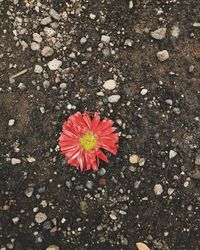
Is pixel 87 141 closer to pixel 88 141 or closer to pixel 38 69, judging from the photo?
pixel 88 141

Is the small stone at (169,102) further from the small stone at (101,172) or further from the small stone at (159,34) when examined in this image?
the small stone at (101,172)

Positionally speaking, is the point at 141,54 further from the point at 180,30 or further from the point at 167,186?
the point at 167,186

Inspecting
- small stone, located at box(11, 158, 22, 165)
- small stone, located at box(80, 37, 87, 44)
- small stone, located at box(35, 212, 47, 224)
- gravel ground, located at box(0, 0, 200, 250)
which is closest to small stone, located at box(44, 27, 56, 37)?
gravel ground, located at box(0, 0, 200, 250)

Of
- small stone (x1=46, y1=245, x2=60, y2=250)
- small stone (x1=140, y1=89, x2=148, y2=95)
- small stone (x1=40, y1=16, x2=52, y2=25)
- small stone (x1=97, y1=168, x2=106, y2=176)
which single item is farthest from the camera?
small stone (x1=40, y1=16, x2=52, y2=25)

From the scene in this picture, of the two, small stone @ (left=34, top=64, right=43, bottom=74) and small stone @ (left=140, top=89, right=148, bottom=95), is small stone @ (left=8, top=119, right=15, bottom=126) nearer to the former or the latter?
small stone @ (left=34, top=64, right=43, bottom=74)

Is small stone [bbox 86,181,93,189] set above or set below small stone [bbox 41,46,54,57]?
below

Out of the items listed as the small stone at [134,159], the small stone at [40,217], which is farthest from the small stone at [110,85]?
the small stone at [40,217]

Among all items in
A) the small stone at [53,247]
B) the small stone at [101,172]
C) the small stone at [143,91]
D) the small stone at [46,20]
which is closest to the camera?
the small stone at [53,247]

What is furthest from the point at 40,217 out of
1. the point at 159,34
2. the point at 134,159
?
the point at 159,34
